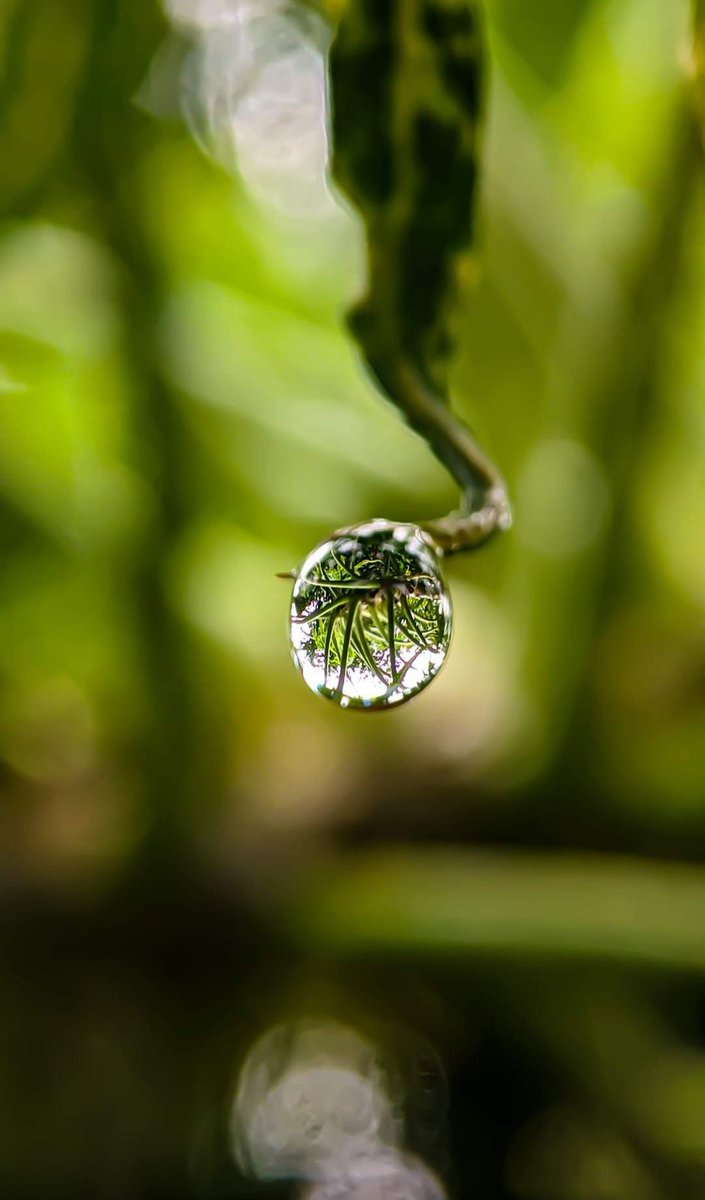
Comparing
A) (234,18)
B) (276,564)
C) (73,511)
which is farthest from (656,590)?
(234,18)

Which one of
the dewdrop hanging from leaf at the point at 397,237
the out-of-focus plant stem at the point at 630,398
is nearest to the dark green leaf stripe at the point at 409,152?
the dewdrop hanging from leaf at the point at 397,237

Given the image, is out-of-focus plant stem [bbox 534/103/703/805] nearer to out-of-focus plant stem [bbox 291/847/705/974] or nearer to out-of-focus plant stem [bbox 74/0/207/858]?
out-of-focus plant stem [bbox 291/847/705/974]

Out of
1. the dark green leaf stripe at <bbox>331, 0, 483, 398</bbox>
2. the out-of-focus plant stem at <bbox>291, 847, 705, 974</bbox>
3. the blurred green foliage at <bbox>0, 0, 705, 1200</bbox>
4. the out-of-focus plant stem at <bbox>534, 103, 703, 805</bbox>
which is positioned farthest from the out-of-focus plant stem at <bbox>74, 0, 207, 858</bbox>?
the dark green leaf stripe at <bbox>331, 0, 483, 398</bbox>

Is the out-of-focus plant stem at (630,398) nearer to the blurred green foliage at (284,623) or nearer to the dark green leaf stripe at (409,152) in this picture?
the blurred green foliage at (284,623)

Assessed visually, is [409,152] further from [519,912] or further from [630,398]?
[630,398]

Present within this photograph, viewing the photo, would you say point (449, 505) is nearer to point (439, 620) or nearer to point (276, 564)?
point (276, 564)

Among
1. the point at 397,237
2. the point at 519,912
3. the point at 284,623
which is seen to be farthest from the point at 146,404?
the point at 397,237
